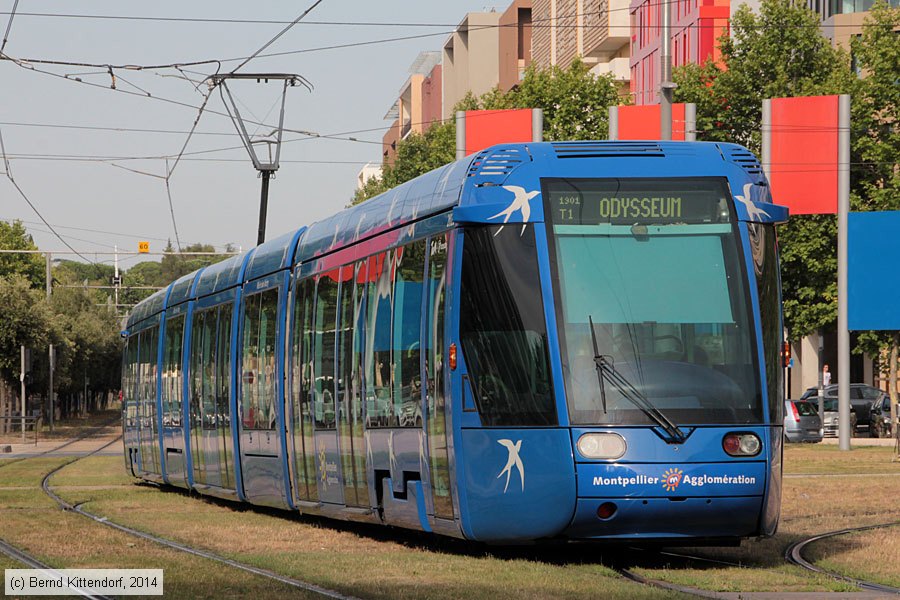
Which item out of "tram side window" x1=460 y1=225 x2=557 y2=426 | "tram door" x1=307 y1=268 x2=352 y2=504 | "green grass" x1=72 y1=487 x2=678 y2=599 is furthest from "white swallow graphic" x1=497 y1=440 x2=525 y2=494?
"tram door" x1=307 y1=268 x2=352 y2=504

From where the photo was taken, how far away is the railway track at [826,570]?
11.0m

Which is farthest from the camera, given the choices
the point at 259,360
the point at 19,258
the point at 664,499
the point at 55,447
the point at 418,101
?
the point at 418,101

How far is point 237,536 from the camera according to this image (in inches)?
622

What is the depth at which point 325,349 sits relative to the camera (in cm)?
1609

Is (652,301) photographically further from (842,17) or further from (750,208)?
(842,17)

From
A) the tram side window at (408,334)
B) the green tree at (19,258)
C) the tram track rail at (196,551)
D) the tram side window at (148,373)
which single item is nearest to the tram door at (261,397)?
the tram track rail at (196,551)

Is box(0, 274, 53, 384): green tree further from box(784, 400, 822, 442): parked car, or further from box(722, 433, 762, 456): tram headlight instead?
box(722, 433, 762, 456): tram headlight

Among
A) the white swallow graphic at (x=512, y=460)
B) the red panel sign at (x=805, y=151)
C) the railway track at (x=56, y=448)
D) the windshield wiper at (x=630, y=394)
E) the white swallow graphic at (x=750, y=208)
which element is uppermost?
the red panel sign at (x=805, y=151)

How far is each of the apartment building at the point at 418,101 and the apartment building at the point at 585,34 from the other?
26.3 metres

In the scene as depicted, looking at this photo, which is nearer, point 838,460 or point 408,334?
point 408,334

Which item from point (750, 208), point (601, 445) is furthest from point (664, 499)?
point (750, 208)

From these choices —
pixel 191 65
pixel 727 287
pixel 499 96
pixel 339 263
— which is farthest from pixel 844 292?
pixel 499 96

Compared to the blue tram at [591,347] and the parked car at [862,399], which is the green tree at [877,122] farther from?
the blue tram at [591,347]

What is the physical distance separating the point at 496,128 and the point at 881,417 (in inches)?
770
